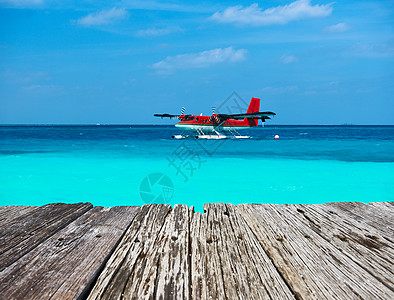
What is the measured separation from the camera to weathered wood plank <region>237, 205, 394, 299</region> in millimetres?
1192

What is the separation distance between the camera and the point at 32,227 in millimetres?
1828

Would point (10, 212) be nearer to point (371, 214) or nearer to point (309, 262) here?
point (309, 262)

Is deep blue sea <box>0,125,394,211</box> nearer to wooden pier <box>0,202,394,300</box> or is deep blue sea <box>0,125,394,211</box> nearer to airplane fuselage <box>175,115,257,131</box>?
wooden pier <box>0,202,394,300</box>

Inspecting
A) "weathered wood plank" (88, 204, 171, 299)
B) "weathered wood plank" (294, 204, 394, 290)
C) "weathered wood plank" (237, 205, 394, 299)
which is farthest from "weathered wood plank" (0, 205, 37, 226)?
"weathered wood plank" (294, 204, 394, 290)

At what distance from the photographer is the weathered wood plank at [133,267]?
117 cm

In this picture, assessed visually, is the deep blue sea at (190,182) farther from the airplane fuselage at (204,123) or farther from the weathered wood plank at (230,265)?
the airplane fuselage at (204,123)

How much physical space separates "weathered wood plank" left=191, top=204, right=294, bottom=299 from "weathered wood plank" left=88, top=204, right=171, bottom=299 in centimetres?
23

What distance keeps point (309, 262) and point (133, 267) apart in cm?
94

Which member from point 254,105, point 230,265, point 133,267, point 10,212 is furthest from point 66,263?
point 254,105

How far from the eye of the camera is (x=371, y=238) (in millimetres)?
1716

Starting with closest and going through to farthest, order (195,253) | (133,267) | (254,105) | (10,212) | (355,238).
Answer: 1. (133,267)
2. (195,253)
3. (355,238)
4. (10,212)
5. (254,105)

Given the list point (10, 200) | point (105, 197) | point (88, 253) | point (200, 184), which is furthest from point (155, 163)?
point (88, 253)

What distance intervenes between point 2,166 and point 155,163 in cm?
864

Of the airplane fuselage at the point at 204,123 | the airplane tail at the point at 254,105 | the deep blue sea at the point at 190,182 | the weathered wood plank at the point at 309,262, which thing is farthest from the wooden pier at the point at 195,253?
the airplane tail at the point at 254,105
